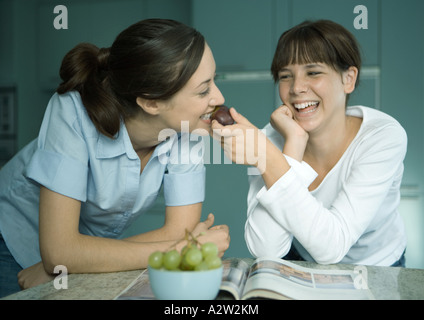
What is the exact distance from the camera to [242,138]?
112 centimetres

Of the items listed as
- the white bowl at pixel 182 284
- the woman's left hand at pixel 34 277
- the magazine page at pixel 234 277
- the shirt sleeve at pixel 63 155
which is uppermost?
the shirt sleeve at pixel 63 155

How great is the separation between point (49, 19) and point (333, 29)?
111 inches

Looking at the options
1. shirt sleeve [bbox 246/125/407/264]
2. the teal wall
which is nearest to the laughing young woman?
shirt sleeve [bbox 246/125/407/264]

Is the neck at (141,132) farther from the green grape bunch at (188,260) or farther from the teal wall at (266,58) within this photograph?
the teal wall at (266,58)

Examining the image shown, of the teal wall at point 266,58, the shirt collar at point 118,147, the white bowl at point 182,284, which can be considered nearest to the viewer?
the white bowl at point 182,284

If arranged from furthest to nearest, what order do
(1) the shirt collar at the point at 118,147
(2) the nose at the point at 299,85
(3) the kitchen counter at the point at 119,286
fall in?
1. (2) the nose at the point at 299,85
2. (1) the shirt collar at the point at 118,147
3. (3) the kitchen counter at the point at 119,286

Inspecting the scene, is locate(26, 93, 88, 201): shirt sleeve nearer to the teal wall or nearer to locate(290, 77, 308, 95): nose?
locate(290, 77, 308, 95): nose

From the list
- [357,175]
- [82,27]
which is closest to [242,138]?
[357,175]

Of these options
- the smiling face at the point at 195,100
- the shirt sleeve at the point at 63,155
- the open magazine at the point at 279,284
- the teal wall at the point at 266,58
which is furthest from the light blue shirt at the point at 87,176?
the teal wall at the point at 266,58

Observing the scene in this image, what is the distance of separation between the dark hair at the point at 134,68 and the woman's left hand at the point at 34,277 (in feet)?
1.29

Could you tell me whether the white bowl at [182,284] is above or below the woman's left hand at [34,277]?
above

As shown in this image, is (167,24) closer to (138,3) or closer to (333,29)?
(333,29)

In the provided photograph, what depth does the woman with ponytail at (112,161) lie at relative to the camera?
98 centimetres

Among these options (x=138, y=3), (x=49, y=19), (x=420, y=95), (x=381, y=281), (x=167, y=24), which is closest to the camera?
(x=381, y=281)
